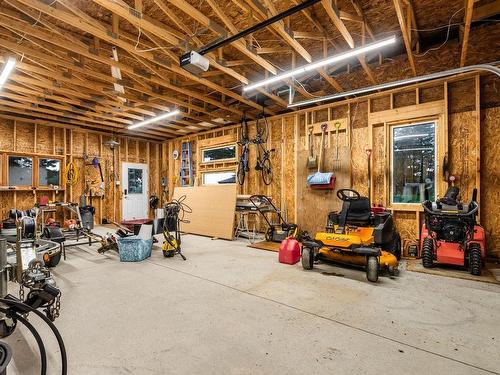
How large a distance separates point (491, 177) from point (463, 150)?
0.60m

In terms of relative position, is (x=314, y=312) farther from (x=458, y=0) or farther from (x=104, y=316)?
(x=458, y=0)

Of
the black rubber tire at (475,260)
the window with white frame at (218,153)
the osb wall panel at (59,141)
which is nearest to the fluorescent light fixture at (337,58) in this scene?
Answer: the black rubber tire at (475,260)

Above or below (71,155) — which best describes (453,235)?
below

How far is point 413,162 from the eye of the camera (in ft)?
16.7

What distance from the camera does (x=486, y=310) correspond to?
254 centimetres

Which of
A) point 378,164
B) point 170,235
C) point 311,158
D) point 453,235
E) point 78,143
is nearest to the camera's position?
point 453,235

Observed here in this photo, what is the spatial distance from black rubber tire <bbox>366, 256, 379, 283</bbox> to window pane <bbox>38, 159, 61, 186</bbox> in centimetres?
890

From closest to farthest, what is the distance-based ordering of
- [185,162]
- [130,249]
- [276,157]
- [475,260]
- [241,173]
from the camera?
[475,260] → [130,249] → [276,157] → [241,173] → [185,162]

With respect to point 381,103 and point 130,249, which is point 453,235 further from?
point 130,249

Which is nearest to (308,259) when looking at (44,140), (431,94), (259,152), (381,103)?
(381,103)

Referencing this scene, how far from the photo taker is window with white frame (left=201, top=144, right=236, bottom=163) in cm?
811

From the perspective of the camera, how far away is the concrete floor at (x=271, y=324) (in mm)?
1763

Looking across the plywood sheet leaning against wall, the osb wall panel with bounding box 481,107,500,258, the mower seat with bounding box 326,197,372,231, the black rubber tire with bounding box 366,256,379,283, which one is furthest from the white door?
the osb wall panel with bounding box 481,107,500,258

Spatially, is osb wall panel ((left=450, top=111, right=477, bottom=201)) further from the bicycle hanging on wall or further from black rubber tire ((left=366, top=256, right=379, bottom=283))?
the bicycle hanging on wall
